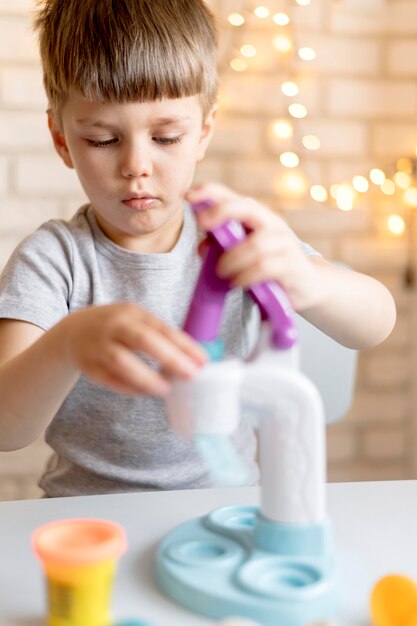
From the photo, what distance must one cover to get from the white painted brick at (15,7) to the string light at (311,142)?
59 centimetres

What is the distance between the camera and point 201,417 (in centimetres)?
56

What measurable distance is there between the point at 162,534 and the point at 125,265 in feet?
1.39

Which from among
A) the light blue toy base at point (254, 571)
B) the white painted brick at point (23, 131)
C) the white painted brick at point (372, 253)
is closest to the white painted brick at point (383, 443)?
the white painted brick at point (372, 253)

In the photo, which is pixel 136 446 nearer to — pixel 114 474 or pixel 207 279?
pixel 114 474

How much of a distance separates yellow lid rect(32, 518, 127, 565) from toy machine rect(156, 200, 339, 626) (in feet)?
0.26

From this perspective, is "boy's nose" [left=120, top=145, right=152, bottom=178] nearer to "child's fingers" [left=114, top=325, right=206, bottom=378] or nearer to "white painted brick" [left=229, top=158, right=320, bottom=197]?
"child's fingers" [left=114, top=325, right=206, bottom=378]

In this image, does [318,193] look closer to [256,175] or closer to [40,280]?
[256,175]

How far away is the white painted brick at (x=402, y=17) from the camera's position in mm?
1798

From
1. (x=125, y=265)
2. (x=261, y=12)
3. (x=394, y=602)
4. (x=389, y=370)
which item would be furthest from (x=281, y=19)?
(x=394, y=602)

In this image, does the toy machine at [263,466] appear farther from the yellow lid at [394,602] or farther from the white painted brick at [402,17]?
the white painted brick at [402,17]

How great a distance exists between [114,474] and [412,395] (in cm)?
103

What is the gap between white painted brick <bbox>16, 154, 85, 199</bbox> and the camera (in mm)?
1677

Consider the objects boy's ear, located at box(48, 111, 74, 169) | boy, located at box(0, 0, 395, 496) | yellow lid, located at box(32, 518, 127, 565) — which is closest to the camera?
yellow lid, located at box(32, 518, 127, 565)

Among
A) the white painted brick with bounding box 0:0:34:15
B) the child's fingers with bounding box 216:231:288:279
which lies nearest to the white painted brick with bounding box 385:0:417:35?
the white painted brick with bounding box 0:0:34:15
